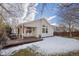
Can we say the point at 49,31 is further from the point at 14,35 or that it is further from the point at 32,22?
the point at 14,35

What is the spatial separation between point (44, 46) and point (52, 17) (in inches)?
10.6

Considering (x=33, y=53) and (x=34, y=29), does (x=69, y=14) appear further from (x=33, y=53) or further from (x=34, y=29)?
(x=33, y=53)

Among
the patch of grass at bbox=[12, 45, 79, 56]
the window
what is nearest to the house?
the window

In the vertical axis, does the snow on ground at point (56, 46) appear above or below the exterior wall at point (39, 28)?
below

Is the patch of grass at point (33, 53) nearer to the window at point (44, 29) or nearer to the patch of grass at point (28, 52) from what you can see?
the patch of grass at point (28, 52)

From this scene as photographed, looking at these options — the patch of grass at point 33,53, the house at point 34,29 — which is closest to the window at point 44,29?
the house at point 34,29

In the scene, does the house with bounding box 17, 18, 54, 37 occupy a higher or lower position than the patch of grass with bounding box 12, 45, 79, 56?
higher

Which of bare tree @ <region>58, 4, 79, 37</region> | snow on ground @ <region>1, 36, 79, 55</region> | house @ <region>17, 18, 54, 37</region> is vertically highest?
bare tree @ <region>58, 4, 79, 37</region>

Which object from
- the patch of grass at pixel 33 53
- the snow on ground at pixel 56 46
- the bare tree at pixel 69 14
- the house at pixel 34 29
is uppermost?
the bare tree at pixel 69 14

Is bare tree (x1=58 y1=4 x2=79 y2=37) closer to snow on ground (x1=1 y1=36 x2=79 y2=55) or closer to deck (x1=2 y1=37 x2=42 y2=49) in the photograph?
snow on ground (x1=1 y1=36 x2=79 y2=55)

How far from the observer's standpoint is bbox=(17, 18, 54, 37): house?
1.78 meters

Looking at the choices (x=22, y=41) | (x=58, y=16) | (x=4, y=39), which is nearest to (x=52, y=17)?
(x=58, y=16)

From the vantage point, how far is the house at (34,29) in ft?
5.84

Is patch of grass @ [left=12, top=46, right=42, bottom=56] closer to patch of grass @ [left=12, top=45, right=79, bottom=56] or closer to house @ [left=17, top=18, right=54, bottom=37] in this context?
patch of grass @ [left=12, top=45, right=79, bottom=56]
